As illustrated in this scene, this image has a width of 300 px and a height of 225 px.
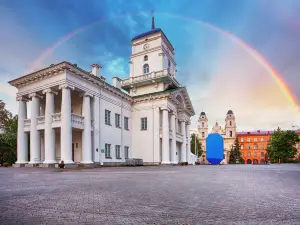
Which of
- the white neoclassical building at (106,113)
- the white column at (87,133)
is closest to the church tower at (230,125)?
the white neoclassical building at (106,113)

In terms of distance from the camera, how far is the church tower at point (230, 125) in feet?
423

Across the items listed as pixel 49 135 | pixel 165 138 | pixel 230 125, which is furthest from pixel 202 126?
pixel 49 135

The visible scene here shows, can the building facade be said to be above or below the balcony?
below

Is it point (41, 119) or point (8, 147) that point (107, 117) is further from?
point (8, 147)

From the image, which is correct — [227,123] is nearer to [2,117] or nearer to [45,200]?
[2,117]

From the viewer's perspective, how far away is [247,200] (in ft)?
20.8

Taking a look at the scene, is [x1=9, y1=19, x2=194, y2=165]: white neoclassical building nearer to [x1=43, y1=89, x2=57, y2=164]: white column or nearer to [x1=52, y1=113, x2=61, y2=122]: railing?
[x1=43, y1=89, x2=57, y2=164]: white column

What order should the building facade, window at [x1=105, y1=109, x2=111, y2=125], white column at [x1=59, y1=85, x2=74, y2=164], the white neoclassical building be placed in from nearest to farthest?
white column at [x1=59, y1=85, x2=74, y2=164] → the white neoclassical building → window at [x1=105, y1=109, x2=111, y2=125] → the building facade

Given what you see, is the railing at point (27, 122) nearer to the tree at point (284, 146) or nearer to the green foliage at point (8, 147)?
the green foliage at point (8, 147)

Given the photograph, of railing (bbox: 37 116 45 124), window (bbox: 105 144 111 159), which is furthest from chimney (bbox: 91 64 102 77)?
window (bbox: 105 144 111 159)

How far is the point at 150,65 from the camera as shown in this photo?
144ft

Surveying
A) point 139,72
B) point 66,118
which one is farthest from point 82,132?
point 139,72

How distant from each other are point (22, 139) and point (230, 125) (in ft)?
377

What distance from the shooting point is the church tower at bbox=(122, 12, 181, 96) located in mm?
40906
